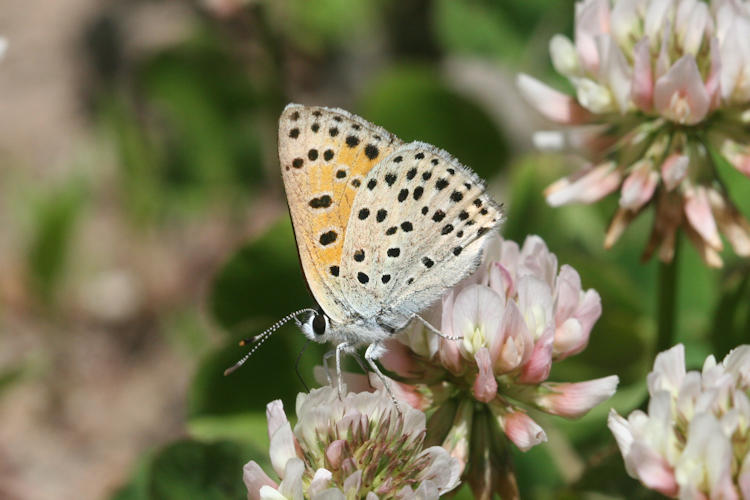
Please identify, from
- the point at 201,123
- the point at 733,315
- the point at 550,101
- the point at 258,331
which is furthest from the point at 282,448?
the point at 201,123

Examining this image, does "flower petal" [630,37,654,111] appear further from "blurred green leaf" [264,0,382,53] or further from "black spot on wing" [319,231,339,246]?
"blurred green leaf" [264,0,382,53]

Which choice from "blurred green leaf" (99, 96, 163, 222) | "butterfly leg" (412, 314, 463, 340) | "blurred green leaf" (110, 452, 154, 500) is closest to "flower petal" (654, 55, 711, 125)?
"butterfly leg" (412, 314, 463, 340)

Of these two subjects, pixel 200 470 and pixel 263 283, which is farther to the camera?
pixel 263 283

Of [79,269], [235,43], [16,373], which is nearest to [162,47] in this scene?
[235,43]

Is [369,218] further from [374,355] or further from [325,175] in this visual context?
[374,355]

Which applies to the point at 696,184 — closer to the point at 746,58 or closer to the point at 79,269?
the point at 746,58

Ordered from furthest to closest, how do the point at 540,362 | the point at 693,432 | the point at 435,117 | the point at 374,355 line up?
the point at 435,117, the point at 374,355, the point at 540,362, the point at 693,432
